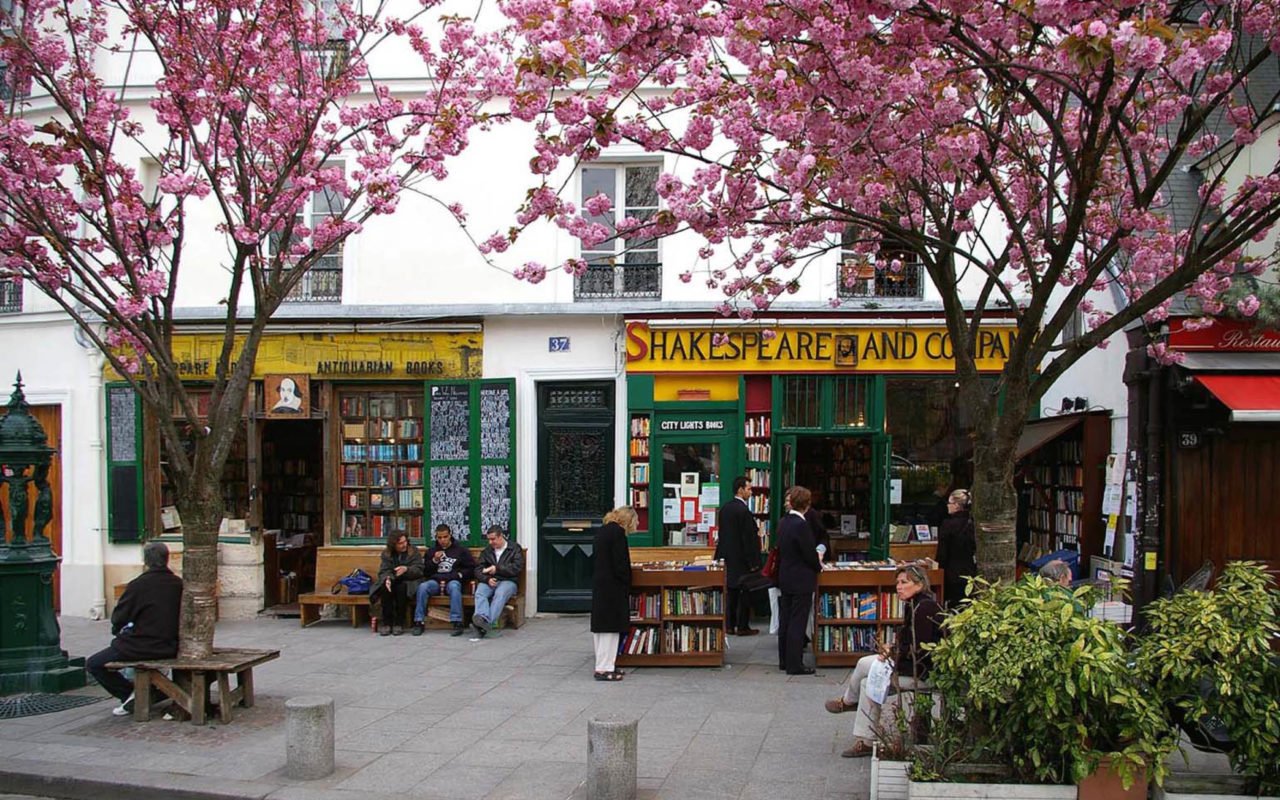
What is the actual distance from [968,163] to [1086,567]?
6240 mm

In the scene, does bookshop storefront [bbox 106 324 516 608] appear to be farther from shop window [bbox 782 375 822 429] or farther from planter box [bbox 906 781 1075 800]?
planter box [bbox 906 781 1075 800]

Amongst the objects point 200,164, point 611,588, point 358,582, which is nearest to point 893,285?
point 611,588

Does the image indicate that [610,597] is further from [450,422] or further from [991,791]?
[991,791]

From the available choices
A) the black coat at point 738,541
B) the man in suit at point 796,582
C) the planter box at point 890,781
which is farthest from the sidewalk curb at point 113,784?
the black coat at point 738,541

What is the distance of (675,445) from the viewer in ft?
44.5

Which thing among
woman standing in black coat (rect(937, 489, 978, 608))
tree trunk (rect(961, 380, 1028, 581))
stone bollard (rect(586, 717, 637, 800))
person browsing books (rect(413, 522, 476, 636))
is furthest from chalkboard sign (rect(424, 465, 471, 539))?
tree trunk (rect(961, 380, 1028, 581))

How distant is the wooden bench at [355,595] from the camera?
1320cm

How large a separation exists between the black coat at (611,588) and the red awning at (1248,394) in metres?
5.82

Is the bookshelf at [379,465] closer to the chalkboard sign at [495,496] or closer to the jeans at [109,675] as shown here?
the chalkboard sign at [495,496]

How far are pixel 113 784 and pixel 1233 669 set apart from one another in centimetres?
718

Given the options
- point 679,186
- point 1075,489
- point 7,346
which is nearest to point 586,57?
point 679,186

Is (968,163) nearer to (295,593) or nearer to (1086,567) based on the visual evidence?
(1086,567)

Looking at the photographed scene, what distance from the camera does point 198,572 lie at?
894cm

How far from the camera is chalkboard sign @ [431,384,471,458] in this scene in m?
14.0
